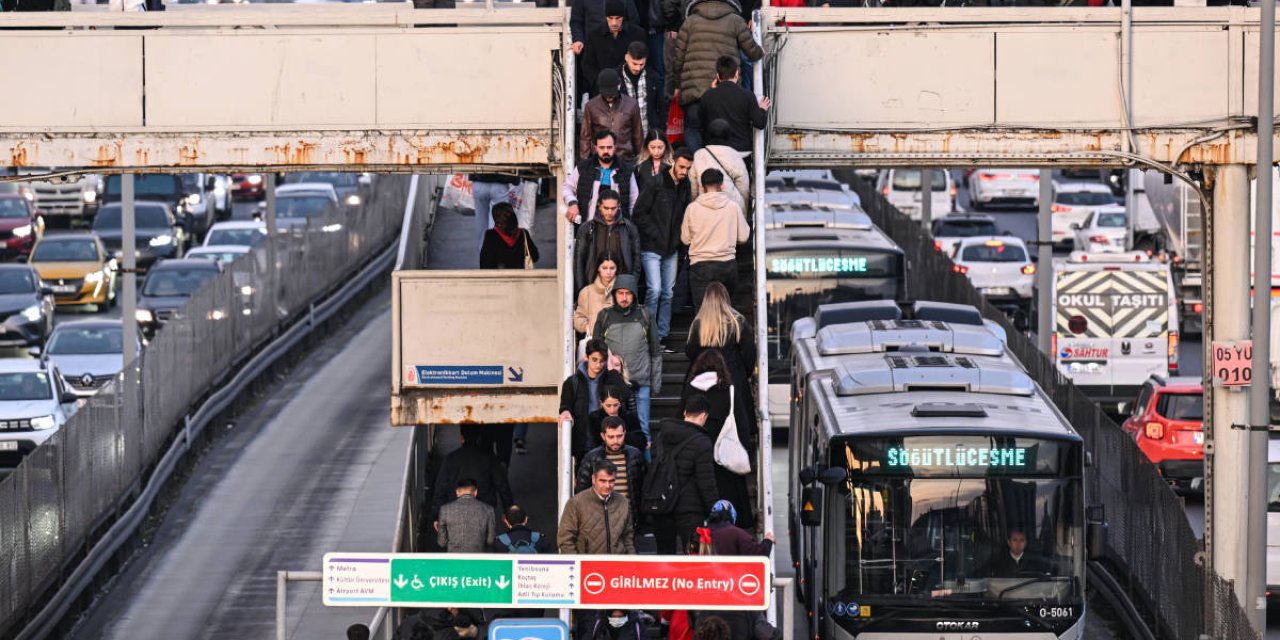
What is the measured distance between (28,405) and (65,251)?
693 inches

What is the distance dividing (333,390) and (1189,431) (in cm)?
1346

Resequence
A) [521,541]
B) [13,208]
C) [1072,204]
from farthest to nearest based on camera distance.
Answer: [1072,204] < [13,208] < [521,541]

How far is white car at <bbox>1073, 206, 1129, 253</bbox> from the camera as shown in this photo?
56.7 meters

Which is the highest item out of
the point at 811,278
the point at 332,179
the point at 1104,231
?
the point at 332,179

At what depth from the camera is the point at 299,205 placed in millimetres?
55438

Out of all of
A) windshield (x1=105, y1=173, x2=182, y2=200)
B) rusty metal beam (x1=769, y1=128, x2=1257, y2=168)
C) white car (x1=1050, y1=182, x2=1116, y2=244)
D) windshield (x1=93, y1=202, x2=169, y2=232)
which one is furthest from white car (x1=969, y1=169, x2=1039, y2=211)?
rusty metal beam (x1=769, y1=128, x2=1257, y2=168)

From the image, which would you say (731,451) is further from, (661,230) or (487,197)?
(487,197)

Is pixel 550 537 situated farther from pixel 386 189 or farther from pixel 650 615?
pixel 386 189

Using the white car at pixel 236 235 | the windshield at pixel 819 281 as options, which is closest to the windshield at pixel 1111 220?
the white car at pixel 236 235

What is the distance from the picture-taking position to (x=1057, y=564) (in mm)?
20562

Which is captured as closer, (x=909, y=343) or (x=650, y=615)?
(x=650, y=615)

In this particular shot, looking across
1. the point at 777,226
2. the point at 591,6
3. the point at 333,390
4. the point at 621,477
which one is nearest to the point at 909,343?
the point at 591,6

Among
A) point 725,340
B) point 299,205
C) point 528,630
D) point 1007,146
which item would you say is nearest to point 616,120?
point 725,340

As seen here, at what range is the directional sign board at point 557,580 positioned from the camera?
14.9 meters
